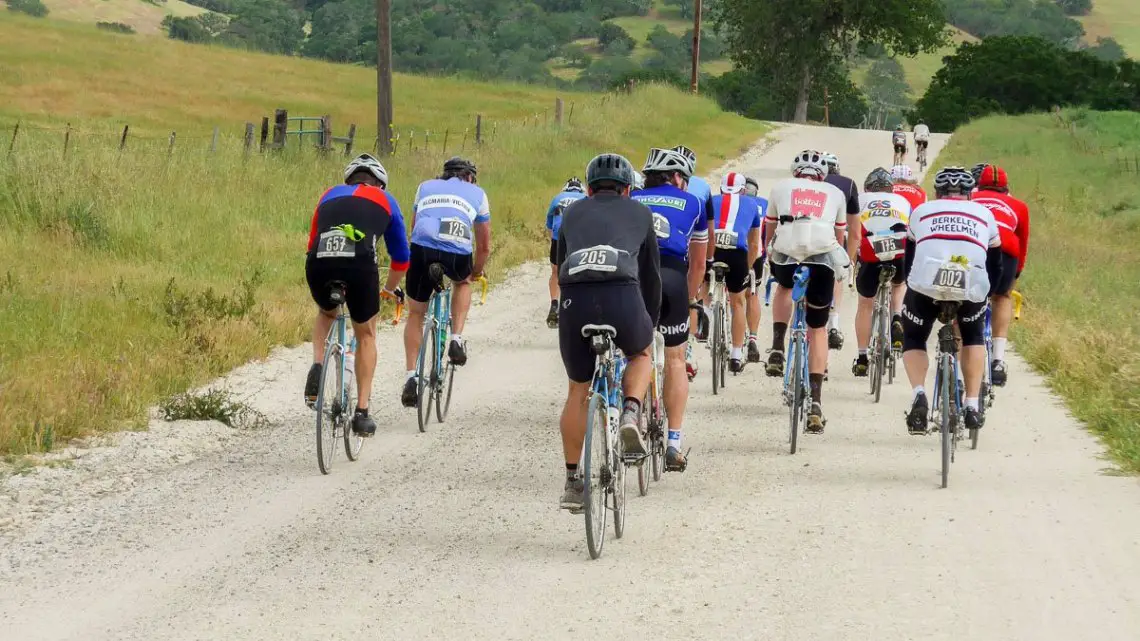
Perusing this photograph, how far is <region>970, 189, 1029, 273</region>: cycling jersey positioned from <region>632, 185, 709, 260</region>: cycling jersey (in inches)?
126

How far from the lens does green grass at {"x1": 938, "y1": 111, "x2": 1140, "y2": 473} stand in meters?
12.8

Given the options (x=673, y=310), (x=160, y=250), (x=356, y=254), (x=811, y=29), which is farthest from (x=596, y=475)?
(x=811, y=29)

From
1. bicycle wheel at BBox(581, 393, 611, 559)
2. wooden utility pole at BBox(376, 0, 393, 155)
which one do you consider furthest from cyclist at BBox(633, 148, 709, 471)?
wooden utility pole at BBox(376, 0, 393, 155)

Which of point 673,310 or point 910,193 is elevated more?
point 910,193

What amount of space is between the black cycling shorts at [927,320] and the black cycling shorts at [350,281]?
3.70 meters

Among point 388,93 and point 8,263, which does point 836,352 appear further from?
point 388,93

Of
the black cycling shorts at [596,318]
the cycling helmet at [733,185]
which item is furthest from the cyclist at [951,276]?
the black cycling shorts at [596,318]

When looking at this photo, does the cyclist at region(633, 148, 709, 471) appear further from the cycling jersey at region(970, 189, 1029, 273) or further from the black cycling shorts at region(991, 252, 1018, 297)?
the black cycling shorts at region(991, 252, 1018, 297)

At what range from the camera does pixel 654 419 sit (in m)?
9.16

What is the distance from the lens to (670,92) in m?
52.2

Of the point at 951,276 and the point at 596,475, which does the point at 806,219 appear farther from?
the point at 596,475

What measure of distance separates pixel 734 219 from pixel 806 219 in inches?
70.7

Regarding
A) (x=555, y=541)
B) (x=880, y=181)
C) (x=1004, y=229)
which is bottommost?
(x=555, y=541)

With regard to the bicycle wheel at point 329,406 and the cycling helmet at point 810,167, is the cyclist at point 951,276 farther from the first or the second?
the bicycle wheel at point 329,406
